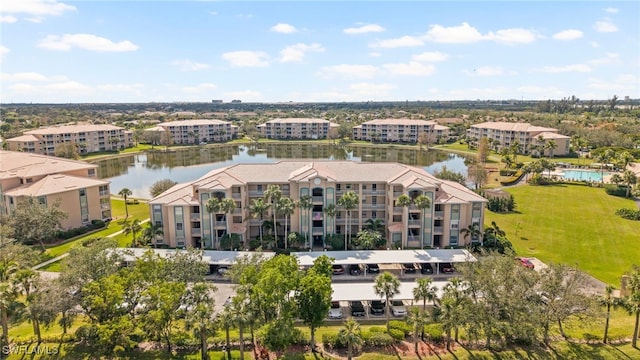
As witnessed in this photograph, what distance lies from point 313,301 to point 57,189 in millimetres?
46189

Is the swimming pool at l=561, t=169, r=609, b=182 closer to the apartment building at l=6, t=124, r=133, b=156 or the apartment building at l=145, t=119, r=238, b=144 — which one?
the apartment building at l=145, t=119, r=238, b=144

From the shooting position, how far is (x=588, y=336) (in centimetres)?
3241

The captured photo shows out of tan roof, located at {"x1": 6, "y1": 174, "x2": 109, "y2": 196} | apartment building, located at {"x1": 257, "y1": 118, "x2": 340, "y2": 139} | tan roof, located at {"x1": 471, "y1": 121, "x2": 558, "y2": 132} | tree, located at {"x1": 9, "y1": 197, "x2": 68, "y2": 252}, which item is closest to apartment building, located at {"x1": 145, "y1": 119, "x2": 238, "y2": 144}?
apartment building, located at {"x1": 257, "y1": 118, "x2": 340, "y2": 139}

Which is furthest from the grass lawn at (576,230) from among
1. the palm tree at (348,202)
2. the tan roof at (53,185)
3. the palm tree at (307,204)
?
the tan roof at (53,185)

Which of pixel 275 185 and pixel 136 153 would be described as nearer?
pixel 275 185

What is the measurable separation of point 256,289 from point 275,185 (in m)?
24.6

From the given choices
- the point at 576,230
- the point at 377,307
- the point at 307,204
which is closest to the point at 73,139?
→ the point at 307,204

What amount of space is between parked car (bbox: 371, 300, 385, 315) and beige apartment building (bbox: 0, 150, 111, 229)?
45.7 m

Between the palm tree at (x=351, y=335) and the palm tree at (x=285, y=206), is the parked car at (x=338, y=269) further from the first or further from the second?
the palm tree at (x=351, y=335)

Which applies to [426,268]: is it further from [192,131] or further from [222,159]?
[192,131]

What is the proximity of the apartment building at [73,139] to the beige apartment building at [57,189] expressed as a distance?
223 feet

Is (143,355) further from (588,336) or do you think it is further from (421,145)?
(421,145)

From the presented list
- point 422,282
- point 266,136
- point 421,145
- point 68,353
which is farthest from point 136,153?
point 422,282

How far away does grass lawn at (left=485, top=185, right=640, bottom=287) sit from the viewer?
46.9 m
